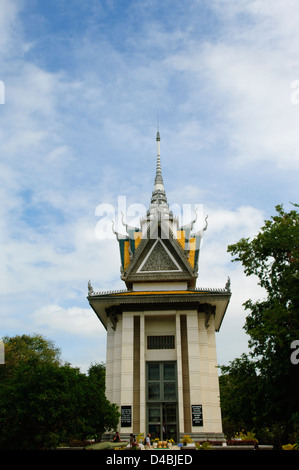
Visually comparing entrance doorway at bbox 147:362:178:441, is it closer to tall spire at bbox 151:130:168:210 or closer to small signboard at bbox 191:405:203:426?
small signboard at bbox 191:405:203:426

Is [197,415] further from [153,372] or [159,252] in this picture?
[159,252]

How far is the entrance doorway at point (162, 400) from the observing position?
22984 millimetres

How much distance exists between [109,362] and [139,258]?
668 centimetres

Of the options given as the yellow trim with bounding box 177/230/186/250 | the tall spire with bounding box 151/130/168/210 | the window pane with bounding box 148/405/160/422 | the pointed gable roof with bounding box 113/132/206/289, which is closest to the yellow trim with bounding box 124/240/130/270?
the pointed gable roof with bounding box 113/132/206/289

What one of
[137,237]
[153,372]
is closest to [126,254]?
[137,237]

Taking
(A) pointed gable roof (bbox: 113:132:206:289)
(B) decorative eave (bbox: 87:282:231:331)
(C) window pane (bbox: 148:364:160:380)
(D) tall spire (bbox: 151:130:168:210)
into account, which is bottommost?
(C) window pane (bbox: 148:364:160:380)

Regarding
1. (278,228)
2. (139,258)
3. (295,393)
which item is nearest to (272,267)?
(278,228)

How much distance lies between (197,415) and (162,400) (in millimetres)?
2097

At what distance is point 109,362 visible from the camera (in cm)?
2544

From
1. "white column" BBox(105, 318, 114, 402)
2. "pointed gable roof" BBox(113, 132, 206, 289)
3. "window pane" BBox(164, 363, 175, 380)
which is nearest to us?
"window pane" BBox(164, 363, 175, 380)

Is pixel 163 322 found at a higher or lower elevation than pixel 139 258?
lower

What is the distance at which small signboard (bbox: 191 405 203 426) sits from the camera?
22.3 metres
